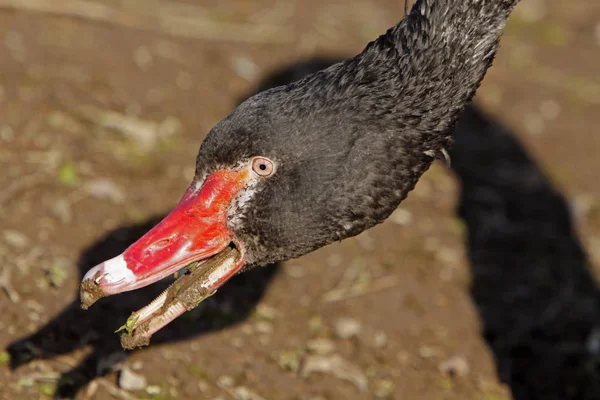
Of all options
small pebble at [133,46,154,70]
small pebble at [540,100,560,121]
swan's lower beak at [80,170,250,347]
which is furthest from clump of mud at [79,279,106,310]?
small pebble at [540,100,560,121]

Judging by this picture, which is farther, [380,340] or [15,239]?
[380,340]

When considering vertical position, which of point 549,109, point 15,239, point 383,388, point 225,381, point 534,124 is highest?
point 549,109

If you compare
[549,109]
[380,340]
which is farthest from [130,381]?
[549,109]

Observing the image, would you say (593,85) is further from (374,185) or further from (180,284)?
(180,284)

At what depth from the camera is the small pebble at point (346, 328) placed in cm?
623

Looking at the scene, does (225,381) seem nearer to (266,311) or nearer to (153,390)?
(153,390)

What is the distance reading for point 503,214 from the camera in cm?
804

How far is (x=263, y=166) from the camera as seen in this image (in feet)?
14.3

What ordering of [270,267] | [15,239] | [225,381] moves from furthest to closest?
[270,267]
[15,239]
[225,381]

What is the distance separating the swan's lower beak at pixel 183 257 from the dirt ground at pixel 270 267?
1048 millimetres

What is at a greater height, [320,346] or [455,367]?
[320,346]

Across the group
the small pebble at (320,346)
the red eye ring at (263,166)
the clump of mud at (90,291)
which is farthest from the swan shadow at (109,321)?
the red eye ring at (263,166)

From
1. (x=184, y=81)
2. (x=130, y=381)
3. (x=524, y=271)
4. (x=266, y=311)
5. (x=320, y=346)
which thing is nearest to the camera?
(x=130, y=381)

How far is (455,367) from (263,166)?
8.87 feet
